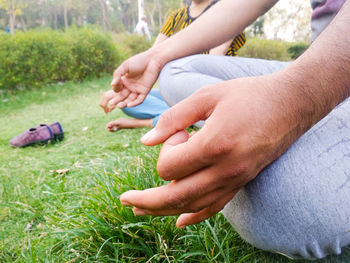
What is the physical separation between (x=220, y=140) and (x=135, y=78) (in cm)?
99

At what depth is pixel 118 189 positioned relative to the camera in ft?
3.70

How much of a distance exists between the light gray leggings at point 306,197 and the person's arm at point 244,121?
0.06m

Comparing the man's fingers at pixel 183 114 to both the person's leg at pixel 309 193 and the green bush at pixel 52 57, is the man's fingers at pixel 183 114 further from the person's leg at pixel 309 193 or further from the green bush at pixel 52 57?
the green bush at pixel 52 57

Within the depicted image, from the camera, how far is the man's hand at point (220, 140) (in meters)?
0.45

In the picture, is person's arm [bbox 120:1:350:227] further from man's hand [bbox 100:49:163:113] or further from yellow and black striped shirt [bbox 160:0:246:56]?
yellow and black striped shirt [bbox 160:0:246:56]

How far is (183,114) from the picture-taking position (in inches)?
20.5

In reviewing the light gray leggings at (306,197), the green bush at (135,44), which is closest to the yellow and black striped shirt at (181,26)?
the light gray leggings at (306,197)

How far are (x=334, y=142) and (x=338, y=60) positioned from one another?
205 mm

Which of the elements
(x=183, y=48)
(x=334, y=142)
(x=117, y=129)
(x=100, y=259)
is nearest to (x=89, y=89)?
(x=117, y=129)

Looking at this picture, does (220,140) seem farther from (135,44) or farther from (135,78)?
(135,44)

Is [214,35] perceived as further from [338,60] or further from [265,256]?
[265,256]

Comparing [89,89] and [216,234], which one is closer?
[216,234]

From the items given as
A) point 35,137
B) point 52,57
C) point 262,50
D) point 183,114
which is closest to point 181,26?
point 35,137

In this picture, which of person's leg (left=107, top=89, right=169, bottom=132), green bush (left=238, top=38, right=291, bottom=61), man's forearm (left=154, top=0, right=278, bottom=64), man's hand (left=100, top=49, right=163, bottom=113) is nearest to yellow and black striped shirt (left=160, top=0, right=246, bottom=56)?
person's leg (left=107, top=89, right=169, bottom=132)
